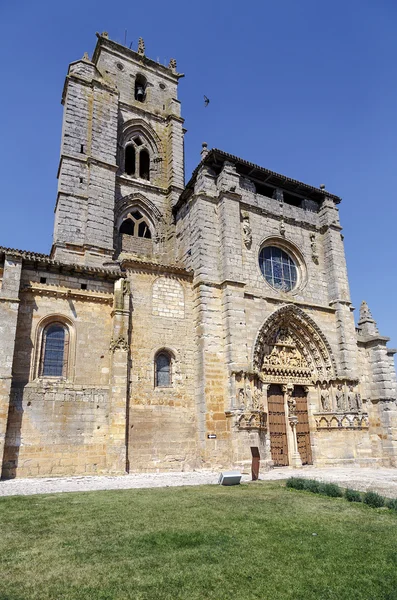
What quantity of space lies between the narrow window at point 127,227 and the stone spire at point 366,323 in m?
12.3

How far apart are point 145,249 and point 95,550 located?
57.8ft

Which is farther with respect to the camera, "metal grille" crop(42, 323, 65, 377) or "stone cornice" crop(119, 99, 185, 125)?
"stone cornice" crop(119, 99, 185, 125)

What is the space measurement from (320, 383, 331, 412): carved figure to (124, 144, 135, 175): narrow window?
15439 mm

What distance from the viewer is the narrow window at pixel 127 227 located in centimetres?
2172

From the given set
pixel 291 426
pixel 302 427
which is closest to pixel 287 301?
pixel 291 426

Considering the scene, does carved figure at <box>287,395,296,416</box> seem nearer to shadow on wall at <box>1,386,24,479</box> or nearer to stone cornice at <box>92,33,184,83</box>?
shadow on wall at <box>1,386,24,479</box>

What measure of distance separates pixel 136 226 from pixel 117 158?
392 cm

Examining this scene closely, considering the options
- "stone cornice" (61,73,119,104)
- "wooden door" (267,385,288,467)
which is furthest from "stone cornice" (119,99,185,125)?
"wooden door" (267,385,288,467)

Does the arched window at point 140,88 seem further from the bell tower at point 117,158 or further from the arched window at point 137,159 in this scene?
the arched window at point 137,159

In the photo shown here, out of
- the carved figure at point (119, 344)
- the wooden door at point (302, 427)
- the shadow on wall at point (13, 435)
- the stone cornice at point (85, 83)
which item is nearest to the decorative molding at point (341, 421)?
the wooden door at point (302, 427)

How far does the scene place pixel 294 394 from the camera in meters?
17.2

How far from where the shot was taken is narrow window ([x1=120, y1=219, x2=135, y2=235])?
21717mm

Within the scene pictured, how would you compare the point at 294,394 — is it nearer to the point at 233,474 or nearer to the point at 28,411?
the point at 233,474

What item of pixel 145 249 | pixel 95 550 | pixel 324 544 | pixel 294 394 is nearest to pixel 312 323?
pixel 294 394
